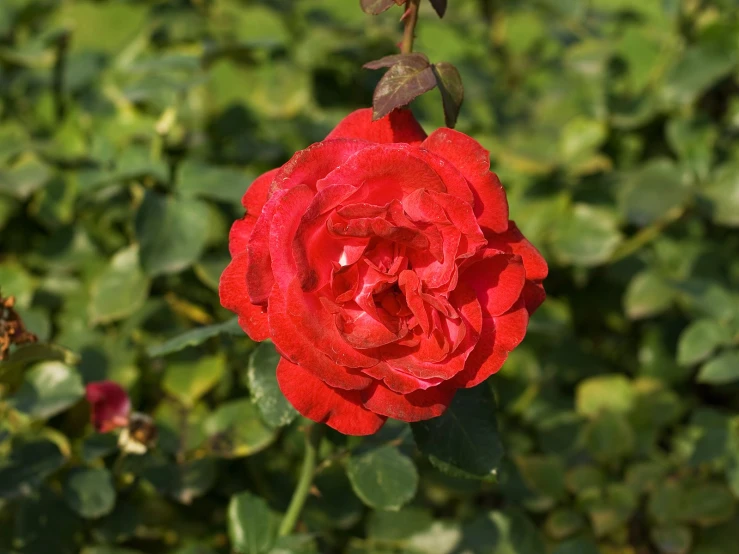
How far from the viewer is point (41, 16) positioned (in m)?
2.02

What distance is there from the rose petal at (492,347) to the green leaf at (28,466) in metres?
0.62

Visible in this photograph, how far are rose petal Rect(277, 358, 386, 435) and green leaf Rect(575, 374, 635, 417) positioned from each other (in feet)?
3.02

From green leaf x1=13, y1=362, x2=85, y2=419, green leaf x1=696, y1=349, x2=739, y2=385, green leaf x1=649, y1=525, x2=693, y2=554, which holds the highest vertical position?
green leaf x1=13, y1=362, x2=85, y2=419

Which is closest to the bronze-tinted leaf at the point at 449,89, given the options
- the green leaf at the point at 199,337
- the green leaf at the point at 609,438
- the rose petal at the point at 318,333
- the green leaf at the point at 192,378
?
the rose petal at the point at 318,333

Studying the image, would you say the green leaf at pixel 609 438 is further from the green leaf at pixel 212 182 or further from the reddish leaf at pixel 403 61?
the reddish leaf at pixel 403 61

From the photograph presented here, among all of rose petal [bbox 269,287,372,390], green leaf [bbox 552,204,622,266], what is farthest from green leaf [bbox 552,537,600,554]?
rose petal [bbox 269,287,372,390]

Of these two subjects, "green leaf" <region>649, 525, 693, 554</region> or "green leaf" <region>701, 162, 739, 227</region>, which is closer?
"green leaf" <region>649, 525, 693, 554</region>

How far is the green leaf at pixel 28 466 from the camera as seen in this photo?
3.50 ft

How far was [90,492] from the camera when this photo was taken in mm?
1102

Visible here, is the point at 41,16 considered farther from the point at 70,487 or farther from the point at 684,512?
the point at 684,512

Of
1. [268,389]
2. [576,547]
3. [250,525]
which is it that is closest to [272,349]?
[268,389]

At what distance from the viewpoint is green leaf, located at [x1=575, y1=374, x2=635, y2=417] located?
5.28 ft

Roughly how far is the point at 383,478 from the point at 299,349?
1.05 feet

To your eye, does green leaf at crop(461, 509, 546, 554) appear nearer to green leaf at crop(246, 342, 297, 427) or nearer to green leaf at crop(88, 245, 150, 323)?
green leaf at crop(246, 342, 297, 427)
